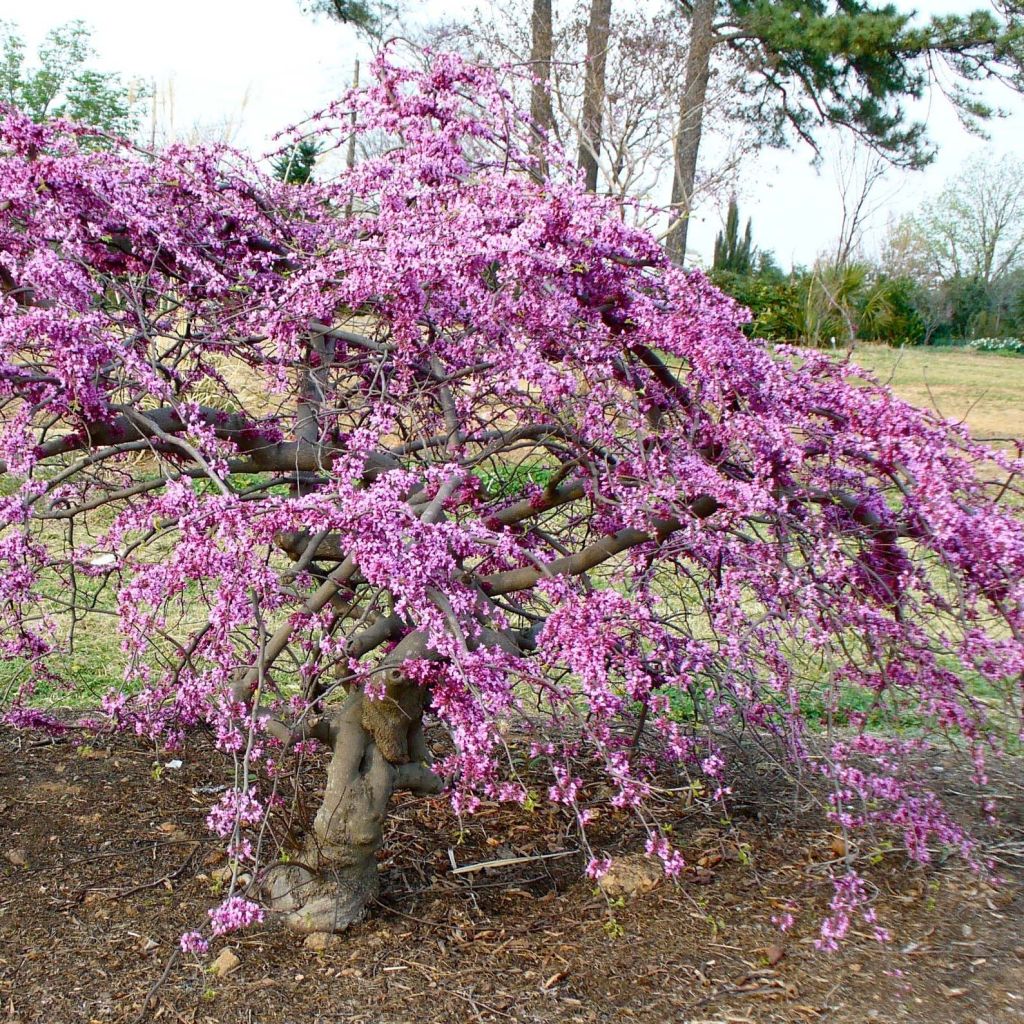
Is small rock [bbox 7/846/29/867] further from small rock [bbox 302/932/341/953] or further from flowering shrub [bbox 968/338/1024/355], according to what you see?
flowering shrub [bbox 968/338/1024/355]

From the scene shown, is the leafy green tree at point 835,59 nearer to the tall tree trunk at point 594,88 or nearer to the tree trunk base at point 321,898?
the tall tree trunk at point 594,88

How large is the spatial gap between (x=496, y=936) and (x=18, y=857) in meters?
1.57

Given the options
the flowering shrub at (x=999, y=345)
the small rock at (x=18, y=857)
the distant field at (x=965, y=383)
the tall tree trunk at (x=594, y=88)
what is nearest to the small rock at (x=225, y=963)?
the small rock at (x=18, y=857)

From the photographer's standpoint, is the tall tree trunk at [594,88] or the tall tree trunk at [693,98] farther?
the tall tree trunk at [693,98]

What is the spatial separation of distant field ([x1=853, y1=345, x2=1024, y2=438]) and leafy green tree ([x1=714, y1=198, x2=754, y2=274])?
20.7 feet

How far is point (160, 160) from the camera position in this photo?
3354mm

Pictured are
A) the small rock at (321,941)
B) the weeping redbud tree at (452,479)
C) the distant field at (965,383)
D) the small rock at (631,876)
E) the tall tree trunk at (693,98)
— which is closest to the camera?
the weeping redbud tree at (452,479)

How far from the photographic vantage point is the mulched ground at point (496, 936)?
101 inches

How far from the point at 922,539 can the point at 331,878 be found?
1889 mm

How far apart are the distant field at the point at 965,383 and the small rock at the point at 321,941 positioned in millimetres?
8686

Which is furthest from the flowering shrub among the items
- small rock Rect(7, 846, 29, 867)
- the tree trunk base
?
small rock Rect(7, 846, 29, 867)

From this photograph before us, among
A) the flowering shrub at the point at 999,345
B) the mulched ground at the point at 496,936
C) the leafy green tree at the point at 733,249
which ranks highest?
the leafy green tree at the point at 733,249

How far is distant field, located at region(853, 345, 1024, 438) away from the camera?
13.1 m

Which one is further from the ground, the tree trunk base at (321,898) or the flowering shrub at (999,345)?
the flowering shrub at (999,345)
